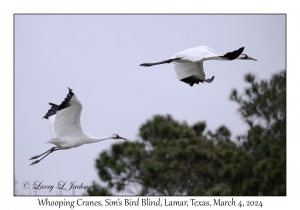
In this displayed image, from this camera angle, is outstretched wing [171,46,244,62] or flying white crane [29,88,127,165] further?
flying white crane [29,88,127,165]

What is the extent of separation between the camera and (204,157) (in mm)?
29250

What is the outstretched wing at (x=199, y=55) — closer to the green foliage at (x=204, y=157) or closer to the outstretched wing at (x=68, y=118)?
the outstretched wing at (x=68, y=118)

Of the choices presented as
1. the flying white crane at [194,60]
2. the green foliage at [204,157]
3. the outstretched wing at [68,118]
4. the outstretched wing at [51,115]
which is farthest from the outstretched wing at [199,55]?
the green foliage at [204,157]

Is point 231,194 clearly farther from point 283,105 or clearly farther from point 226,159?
point 283,105

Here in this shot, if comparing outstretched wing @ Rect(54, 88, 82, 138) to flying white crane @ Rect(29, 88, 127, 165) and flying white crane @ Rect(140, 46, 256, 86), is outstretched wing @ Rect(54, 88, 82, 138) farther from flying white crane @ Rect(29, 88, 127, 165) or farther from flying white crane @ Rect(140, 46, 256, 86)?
flying white crane @ Rect(140, 46, 256, 86)

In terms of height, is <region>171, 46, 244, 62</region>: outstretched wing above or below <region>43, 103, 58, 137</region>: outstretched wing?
above

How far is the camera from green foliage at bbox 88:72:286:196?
2855cm

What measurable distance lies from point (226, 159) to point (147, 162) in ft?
8.89

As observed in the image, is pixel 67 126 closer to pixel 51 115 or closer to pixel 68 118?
pixel 68 118

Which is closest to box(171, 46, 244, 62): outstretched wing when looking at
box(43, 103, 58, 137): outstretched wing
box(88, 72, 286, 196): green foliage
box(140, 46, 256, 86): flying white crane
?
box(140, 46, 256, 86): flying white crane

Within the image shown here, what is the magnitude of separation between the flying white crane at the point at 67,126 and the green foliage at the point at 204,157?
30.7 feet

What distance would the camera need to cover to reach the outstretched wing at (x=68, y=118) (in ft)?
58.3

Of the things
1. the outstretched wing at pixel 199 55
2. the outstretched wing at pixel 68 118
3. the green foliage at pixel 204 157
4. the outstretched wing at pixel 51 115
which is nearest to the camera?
the outstretched wing at pixel 199 55
